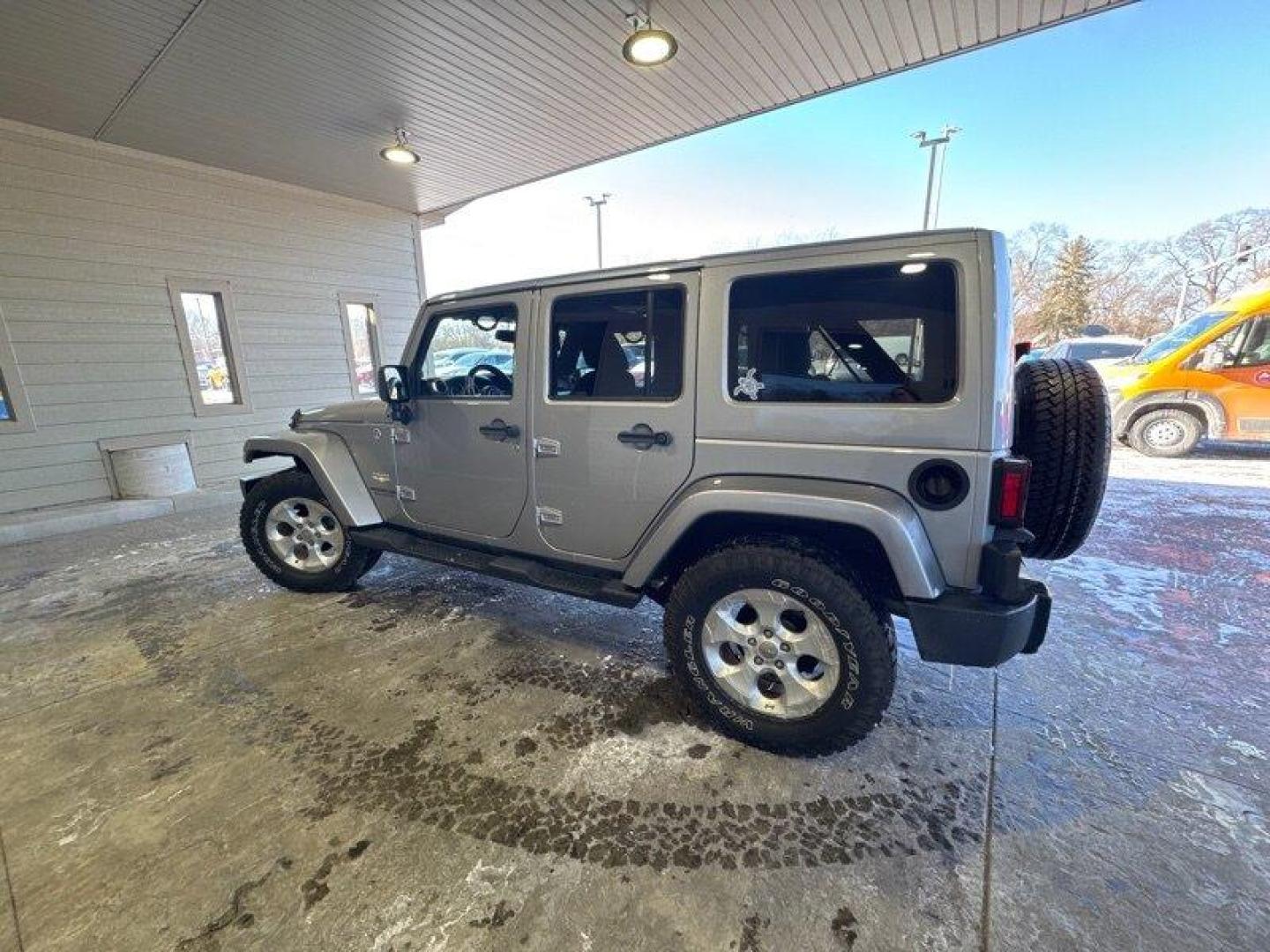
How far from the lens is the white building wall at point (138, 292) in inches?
199

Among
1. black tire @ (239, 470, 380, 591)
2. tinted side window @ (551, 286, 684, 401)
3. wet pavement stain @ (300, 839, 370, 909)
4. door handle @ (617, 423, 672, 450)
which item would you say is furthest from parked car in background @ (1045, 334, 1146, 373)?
wet pavement stain @ (300, 839, 370, 909)

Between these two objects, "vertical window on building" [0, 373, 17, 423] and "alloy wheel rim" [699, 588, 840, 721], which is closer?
"alloy wheel rim" [699, 588, 840, 721]

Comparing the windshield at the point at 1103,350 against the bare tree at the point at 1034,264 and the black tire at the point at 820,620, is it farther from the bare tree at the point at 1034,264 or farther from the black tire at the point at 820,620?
the bare tree at the point at 1034,264

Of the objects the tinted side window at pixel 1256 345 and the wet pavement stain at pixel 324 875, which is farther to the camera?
the tinted side window at pixel 1256 345

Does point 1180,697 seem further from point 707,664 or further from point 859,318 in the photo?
point 859,318

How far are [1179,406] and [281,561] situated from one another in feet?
34.8

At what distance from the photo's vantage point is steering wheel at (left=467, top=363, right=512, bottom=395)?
279cm

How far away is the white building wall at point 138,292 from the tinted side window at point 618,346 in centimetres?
599

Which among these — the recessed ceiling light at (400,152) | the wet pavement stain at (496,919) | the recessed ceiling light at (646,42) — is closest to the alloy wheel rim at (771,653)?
the wet pavement stain at (496,919)

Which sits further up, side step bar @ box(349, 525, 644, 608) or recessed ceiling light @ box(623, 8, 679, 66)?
recessed ceiling light @ box(623, 8, 679, 66)

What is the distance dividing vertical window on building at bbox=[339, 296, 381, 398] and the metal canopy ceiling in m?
2.16

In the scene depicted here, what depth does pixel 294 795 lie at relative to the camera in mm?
1894

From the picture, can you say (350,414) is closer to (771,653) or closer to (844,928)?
(771,653)

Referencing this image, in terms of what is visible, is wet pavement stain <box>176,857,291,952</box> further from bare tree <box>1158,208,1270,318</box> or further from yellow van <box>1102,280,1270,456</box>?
bare tree <box>1158,208,1270,318</box>
